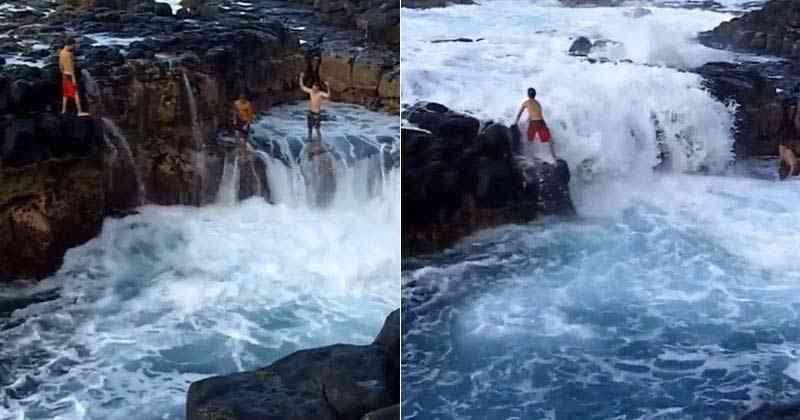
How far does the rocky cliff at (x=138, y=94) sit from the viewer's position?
528cm

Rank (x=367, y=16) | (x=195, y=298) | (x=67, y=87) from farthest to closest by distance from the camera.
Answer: (x=367, y=16) → (x=195, y=298) → (x=67, y=87)

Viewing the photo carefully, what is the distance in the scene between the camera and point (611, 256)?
5746mm

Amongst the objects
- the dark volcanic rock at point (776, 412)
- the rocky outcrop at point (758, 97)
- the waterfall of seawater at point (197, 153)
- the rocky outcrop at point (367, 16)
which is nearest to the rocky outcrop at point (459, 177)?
the rocky outcrop at point (367, 16)

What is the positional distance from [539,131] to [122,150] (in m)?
2.36

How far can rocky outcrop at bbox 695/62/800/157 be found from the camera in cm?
570

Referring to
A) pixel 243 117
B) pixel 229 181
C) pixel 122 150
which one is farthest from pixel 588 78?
pixel 122 150

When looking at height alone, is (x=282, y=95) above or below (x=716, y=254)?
above

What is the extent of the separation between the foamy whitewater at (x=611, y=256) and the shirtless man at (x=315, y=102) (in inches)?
18.4

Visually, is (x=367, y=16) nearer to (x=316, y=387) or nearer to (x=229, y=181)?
(x=229, y=181)

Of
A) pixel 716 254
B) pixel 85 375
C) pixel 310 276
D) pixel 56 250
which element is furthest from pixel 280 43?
pixel 716 254

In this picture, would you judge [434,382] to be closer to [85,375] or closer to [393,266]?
[393,266]

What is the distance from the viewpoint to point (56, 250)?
5367mm

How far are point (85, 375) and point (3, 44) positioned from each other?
6.03 ft

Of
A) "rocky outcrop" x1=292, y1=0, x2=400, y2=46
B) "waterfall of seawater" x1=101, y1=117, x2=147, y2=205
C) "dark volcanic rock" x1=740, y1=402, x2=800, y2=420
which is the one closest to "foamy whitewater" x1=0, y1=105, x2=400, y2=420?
"waterfall of seawater" x1=101, y1=117, x2=147, y2=205
